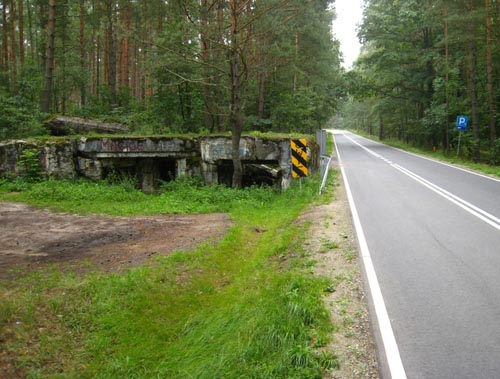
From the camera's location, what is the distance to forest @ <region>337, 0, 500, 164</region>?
23125 mm

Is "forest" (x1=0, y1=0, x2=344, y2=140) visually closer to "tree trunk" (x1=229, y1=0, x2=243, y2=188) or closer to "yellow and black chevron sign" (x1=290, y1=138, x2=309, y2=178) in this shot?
"tree trunk" (x1=229, y1=0, x2=243, y2=188)

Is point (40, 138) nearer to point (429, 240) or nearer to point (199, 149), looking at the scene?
point (199, 149)

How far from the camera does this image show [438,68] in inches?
1135

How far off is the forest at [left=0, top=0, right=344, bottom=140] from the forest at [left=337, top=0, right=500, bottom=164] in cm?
610

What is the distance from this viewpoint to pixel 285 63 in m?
21.0

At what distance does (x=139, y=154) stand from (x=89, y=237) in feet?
23.7

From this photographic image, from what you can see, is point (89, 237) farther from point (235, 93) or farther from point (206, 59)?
point (206, 59)

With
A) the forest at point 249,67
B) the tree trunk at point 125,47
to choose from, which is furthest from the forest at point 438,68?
the tree trunk at point 125,47

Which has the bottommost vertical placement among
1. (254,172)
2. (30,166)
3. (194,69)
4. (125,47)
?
(254,172)

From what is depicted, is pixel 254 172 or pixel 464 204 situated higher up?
pixel 254 172

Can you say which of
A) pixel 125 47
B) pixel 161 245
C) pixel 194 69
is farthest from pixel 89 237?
pixel 125 47

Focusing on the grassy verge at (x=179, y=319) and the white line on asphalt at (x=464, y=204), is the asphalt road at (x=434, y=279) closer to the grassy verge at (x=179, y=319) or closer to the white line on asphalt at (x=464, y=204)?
the white line on asphalt at (x=464, y=204)

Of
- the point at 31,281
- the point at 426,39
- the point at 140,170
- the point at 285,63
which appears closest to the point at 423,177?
the point at 285,63

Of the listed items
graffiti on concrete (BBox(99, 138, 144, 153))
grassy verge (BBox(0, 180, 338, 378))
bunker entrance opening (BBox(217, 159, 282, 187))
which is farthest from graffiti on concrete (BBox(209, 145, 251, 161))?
grassy verge (BBox(0, 180, 338, 378))
